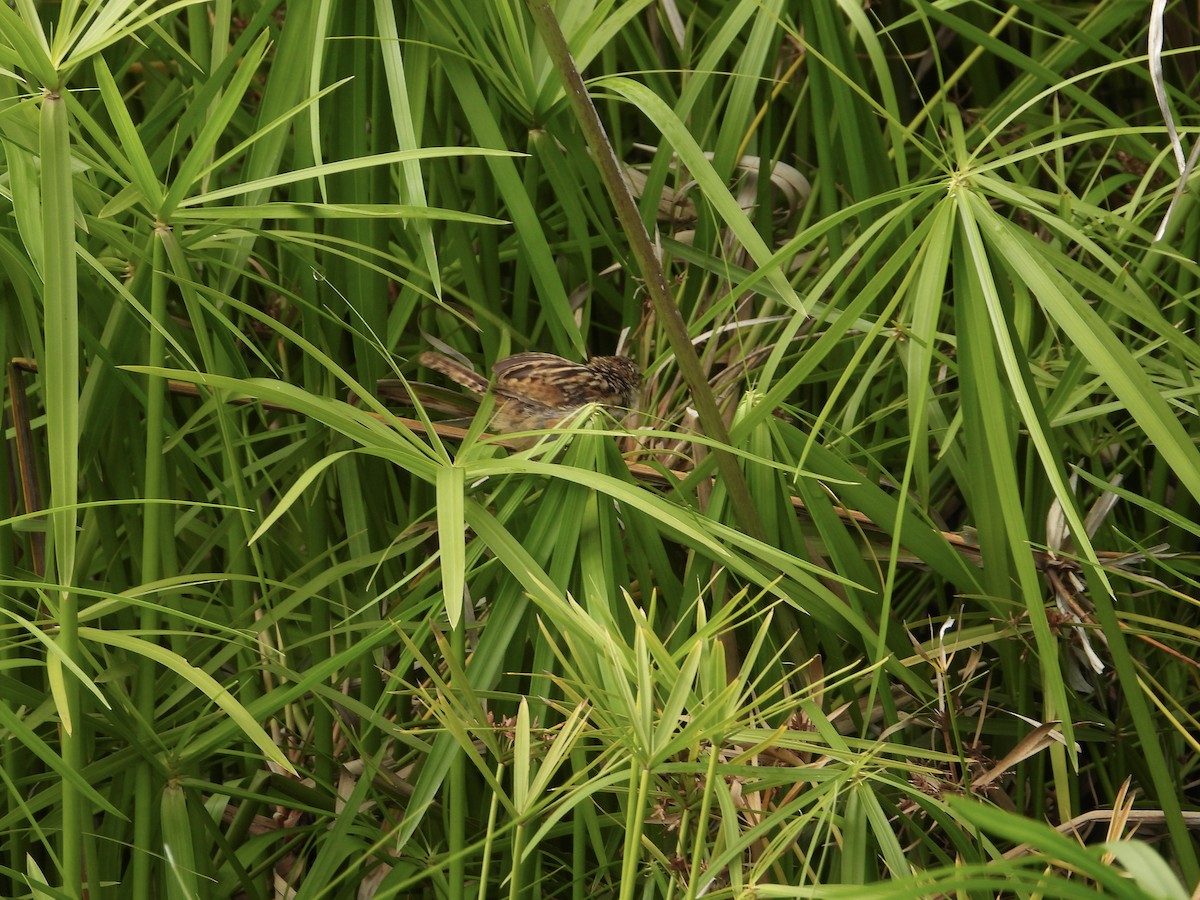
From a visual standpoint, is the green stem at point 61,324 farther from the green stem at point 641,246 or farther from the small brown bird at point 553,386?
the small brown bird at point 553,386

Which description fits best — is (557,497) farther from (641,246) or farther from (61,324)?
(61,324)

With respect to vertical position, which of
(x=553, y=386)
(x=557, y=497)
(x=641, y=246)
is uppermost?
(x=641, y=246)

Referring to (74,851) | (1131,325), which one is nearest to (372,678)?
(74,851)

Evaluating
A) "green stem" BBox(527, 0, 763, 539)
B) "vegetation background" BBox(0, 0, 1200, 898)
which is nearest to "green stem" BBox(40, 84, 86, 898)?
"vegetation background" BBox(0, 0, 1200, 898)

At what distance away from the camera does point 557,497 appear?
3.34 ft

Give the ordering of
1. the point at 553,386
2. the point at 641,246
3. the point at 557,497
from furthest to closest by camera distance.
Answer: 1. the point at 553,386
2. the point at 557,497
3. the point at 641,246

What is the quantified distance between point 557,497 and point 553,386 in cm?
76

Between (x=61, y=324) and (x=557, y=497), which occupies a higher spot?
(x=61, y=324)

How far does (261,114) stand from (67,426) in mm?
480

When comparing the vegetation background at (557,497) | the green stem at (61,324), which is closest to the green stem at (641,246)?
the vegetation background at (557,497)

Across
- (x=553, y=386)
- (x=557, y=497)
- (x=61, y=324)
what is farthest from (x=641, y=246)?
(x=553, y=386)

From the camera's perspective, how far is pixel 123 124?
92cm

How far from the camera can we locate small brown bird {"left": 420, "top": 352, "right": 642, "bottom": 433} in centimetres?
163

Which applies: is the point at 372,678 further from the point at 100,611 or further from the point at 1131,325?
the point at 1131,325
